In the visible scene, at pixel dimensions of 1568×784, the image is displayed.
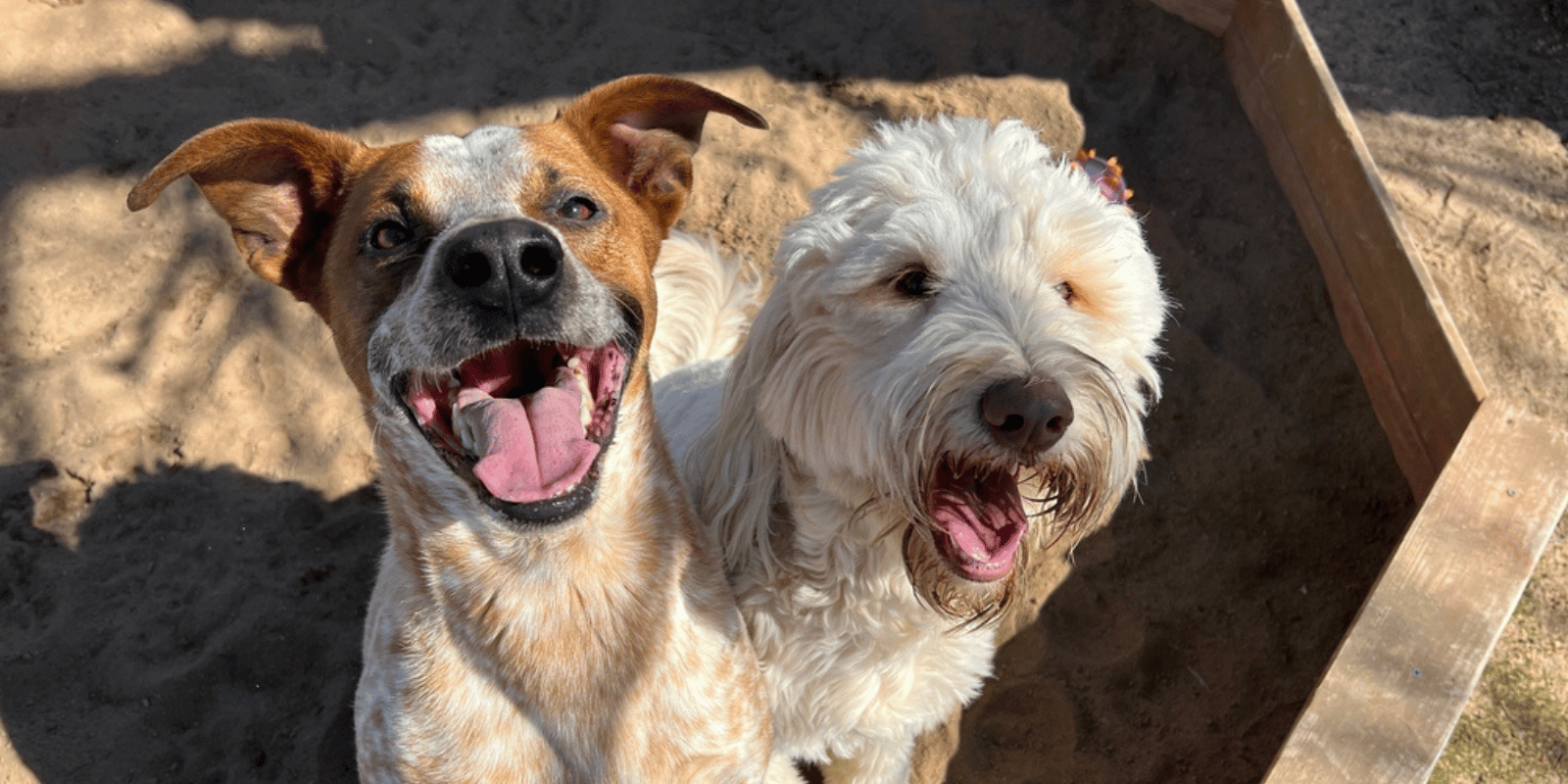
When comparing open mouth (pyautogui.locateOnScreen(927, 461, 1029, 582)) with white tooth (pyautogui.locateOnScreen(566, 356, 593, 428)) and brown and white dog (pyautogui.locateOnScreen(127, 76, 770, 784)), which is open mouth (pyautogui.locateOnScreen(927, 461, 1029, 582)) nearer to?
brown and white dog (pyautogui.locateOnScreen(127, 76, 770, 784))

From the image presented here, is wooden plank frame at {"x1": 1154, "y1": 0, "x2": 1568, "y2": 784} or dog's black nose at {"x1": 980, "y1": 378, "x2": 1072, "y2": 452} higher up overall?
dog's black nose at {"x1": 980, "y1": 378, "x2": 1072, "y2": 452}

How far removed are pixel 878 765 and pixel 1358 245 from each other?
277cm

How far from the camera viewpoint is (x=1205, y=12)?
4.86m

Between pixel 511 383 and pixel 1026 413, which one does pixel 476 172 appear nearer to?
pixel 511 383

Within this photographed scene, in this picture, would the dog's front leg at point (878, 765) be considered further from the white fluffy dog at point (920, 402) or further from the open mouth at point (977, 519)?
the open mouth at point (977, 519)

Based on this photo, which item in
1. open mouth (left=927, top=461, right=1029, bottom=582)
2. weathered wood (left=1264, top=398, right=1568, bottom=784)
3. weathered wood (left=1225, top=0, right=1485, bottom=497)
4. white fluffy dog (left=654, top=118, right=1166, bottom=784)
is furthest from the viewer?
weathered wood (left=1225, top=0, right=1485, bottom=497)

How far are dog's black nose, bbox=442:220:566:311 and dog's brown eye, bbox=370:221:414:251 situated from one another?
0.31 metres

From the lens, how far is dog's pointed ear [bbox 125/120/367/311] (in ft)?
7.15

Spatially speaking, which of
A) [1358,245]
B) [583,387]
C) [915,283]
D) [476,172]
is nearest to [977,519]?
[915,283]

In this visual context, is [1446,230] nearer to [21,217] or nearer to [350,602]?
[350,602]

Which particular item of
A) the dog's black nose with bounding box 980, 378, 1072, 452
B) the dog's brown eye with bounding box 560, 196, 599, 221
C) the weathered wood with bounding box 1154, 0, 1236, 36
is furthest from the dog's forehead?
the weathered wood with bounding box 1154, 0, 1236, 36

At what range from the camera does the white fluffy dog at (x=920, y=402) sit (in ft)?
7.02

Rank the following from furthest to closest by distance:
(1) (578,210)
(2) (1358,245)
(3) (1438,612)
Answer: (2) (1358,245) < (3) (1438,612) < (1) (578,210)

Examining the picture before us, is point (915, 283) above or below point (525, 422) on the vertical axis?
above
